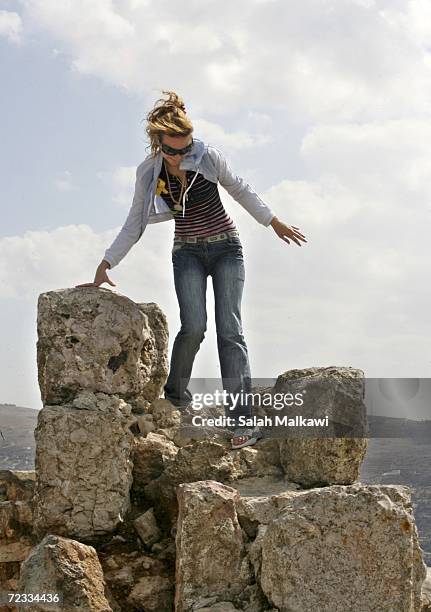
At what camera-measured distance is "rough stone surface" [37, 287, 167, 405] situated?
5.82 meters

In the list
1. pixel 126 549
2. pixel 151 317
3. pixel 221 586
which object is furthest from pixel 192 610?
pixel 151 317

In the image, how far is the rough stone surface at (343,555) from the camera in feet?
14.6

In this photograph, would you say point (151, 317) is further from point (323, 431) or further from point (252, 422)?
point (323, 431)

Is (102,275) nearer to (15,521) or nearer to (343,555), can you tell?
(15,521)

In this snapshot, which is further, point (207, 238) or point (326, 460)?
point (207, 238)

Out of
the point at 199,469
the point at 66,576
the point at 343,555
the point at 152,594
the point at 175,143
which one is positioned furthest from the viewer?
the point at 175,143

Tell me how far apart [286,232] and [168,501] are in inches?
83.6

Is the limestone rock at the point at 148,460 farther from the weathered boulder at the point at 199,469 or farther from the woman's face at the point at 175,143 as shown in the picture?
the woman's face at the point at 175,143

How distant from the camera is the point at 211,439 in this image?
6.16m

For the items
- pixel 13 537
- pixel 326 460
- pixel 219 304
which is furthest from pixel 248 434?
pixel 13 537

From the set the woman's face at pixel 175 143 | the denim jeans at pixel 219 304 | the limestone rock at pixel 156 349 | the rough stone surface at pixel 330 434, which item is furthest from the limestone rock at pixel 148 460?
the woman's face at pixel 175 143

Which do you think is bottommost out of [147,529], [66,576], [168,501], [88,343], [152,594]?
[152,594]

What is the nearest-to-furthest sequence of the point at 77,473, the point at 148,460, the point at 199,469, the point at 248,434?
1. the point at 77,473
2. the point at 199,469
3. the point at 148,460
4. the point at 248,434

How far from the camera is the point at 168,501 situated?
5.80m
